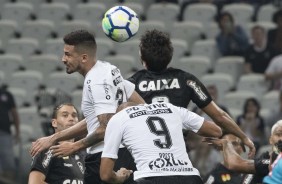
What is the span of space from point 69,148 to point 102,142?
375 mm

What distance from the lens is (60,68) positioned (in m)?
18.2

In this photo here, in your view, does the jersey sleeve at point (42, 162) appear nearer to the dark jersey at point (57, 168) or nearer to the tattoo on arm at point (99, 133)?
the dark jersey at point (57, 168)

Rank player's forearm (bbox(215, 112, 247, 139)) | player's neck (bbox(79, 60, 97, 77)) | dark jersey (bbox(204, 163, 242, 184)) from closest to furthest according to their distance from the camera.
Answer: player's neck (bbox(79, 60, 97, 77))
player's forearm (bbox(215, 112, 247, 139))
dark jersey (bbox(204, 163, 242, 184))

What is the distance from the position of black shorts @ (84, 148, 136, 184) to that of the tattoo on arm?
0.74ft

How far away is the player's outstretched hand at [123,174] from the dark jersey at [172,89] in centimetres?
114

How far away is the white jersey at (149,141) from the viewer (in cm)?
820

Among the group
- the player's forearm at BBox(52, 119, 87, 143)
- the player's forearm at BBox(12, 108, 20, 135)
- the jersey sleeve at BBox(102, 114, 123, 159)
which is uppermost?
the jersey sleeve at BBox(102, 114, 123, 159)

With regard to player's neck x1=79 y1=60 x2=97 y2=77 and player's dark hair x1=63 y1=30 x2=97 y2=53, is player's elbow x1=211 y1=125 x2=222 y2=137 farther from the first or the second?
player's dark hair x1=63 y1=30 x2=97 y2=53

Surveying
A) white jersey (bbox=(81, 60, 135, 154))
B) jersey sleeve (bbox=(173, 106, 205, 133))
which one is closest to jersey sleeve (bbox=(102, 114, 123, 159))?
jersey sleeve (bbox=(173, 106, 205, 133))

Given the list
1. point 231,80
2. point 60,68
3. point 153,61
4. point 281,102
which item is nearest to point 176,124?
point 153,61

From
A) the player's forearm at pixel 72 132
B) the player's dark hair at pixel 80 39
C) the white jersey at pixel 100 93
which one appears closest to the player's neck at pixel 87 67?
the white jersey at pixel 100 93

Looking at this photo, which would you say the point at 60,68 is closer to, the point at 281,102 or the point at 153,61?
the point at 281,102

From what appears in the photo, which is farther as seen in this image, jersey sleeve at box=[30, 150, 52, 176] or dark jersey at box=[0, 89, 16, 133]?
dark jersey at box=[0, 89, 16, 133]

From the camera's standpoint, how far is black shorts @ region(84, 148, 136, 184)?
912 centimetres
